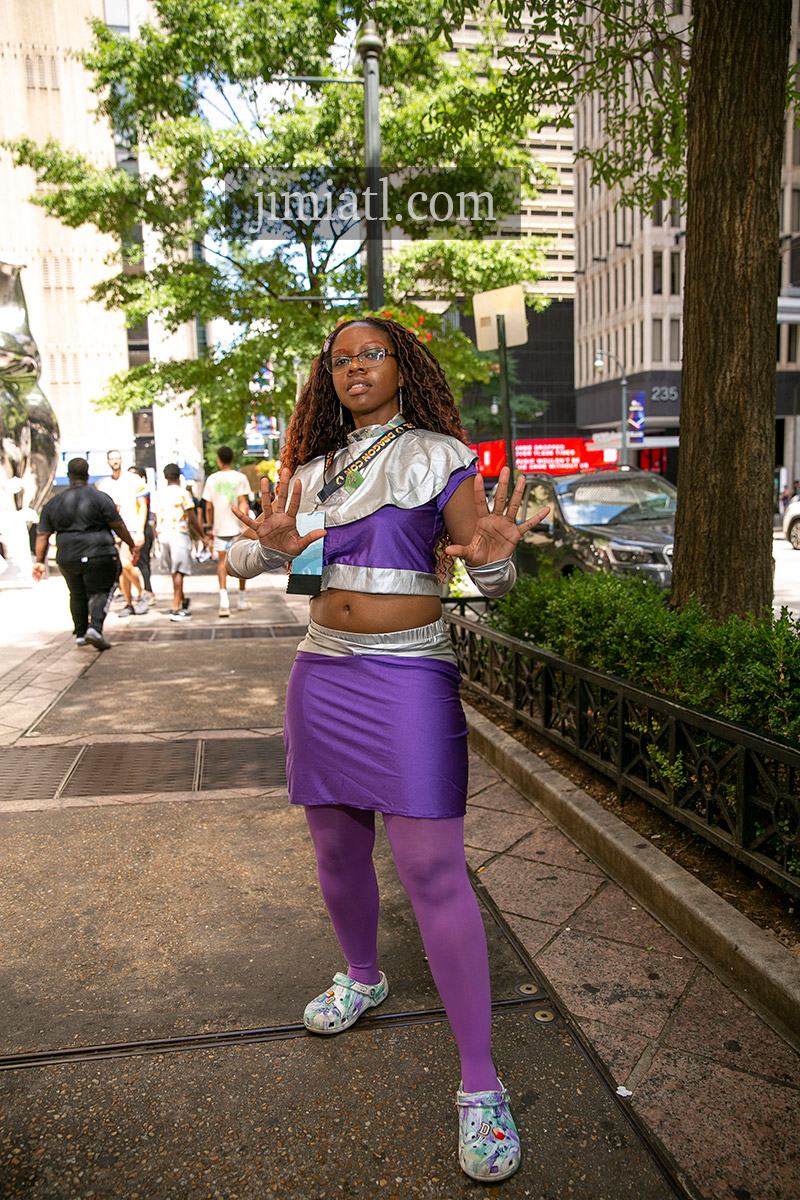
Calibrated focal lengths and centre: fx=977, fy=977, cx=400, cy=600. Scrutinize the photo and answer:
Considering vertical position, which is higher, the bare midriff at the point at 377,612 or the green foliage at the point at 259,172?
the green foliage at the point at 259,172

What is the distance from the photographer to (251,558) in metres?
2.49

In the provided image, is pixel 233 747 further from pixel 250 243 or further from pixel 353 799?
pixel 250 243

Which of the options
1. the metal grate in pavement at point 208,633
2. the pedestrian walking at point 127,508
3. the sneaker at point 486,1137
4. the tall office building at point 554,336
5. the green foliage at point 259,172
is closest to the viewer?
the sneaker at point 486,1137

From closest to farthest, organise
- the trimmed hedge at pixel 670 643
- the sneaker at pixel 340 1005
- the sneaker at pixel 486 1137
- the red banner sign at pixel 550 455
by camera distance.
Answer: the sneaker at pixel 486 1137 → the sneaker at pixel 340 1005 → the trimmed hedge at pixel 670 643 → the red banner sign at pixel 550 455

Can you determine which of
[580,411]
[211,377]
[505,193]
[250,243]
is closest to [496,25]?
[505,193]

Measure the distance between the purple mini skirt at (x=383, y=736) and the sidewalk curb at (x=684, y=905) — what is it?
1075 mm

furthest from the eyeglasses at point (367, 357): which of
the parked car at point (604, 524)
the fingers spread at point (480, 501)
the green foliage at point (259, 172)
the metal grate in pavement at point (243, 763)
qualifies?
the green foliage at point (259, 172)

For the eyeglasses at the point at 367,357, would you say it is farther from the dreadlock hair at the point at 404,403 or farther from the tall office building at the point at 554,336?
the tall office building at the point at 554,336

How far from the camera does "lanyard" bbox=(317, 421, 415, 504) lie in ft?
7.88

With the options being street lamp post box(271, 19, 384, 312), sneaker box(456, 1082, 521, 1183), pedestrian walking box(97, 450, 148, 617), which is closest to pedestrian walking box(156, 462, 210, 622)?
pedestrian walking box(97, 450, 148, 617)

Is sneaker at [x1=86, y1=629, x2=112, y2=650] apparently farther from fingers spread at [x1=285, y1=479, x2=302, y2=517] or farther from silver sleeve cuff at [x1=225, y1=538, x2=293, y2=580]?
fingers spread at [x1=285, y1=479, x2=302, y2=517]

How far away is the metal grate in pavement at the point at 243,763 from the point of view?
5.07 meters

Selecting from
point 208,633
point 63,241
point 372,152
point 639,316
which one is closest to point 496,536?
point 208,633

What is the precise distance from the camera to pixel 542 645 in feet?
17.8
